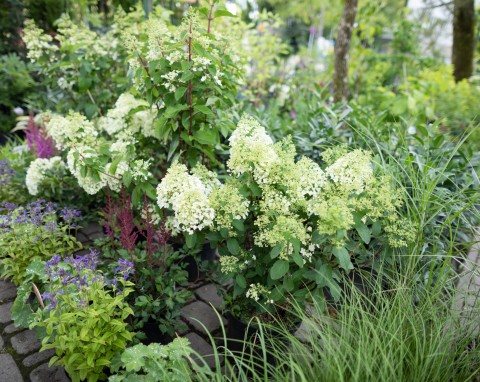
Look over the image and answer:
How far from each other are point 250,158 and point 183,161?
999 millimetres

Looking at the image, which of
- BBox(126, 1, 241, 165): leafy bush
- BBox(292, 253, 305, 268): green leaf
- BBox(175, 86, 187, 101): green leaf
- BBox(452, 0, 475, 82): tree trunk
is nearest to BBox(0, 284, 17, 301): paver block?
BBox(126, 1, 241, 165): leafy bush

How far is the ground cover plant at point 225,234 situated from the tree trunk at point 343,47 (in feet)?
2.67

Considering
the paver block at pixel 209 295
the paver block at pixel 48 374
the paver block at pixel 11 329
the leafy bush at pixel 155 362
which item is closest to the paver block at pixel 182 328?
the paver block at pixel 209 295

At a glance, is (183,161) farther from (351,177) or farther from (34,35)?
(34,35)

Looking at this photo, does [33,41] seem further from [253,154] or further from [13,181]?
[253,154]

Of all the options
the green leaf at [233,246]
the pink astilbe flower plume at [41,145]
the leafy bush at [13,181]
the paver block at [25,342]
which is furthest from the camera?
the pink astilbe flower plume at [41,145]

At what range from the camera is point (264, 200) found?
192cm

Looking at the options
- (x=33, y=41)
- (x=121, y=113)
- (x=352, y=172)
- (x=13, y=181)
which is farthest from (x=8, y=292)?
(x=352, y=172)

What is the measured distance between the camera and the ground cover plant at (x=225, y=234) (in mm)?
1620

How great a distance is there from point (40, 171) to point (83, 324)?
1.66 metres

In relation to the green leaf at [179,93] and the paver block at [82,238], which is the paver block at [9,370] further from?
the green leaf at [179,93]

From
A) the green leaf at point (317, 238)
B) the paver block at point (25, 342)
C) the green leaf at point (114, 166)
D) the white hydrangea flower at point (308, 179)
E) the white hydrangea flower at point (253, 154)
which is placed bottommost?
the paver block at point (25, 342)

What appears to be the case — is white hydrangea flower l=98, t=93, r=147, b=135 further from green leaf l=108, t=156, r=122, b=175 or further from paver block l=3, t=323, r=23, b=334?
paver block l=3, t=323, r=23, b=334

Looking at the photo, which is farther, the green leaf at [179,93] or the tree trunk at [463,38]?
the tree trunk at [463,38]
